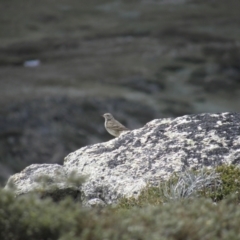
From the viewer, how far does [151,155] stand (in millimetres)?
8891

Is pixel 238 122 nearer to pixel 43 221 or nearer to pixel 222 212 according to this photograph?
pixel 222 212

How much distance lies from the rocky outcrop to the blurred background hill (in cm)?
1886

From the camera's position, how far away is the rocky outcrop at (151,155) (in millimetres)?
8570

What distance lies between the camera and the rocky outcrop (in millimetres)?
8570

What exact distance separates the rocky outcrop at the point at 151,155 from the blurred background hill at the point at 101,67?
18.9 metres

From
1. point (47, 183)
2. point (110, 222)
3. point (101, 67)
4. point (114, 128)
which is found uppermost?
point (110, 222)

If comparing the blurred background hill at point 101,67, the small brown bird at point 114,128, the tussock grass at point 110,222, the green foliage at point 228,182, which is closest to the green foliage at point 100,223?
the tussock grass at point 110,222

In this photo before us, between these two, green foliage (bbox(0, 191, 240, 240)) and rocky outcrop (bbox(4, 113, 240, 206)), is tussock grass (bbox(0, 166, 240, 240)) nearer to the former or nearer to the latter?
green foliage (bbox(0, 191, 240, 240))

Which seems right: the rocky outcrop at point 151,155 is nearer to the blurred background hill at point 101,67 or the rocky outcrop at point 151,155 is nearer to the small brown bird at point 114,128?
the small brown bird at point 114,128

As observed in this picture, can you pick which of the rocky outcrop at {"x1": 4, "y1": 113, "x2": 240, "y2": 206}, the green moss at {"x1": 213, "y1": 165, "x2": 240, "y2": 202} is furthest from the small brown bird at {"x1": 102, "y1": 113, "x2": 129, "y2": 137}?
the green moss at {"x1": 213, "y1": 165, "x2": 240, "y2": 202}

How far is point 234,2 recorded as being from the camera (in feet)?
161

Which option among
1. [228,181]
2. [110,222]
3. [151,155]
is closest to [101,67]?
[151,155]

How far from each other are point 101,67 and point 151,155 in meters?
34.2

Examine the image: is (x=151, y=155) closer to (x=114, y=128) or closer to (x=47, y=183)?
(x=47, y=183)
